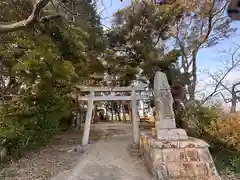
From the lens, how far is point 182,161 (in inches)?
155

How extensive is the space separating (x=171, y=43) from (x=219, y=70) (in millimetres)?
2747

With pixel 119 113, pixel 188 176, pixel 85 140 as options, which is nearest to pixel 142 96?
pixel 85 140

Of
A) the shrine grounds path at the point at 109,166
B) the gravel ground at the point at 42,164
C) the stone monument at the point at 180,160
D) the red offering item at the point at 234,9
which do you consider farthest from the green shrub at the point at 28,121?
the red offering item at the point at 234,9

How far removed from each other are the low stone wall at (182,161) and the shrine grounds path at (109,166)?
0.38m

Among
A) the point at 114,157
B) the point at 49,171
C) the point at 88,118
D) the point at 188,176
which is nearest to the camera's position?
the point at 188,176

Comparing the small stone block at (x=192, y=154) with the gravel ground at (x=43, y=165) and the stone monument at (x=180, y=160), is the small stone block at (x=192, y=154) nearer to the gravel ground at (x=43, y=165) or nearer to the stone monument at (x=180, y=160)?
the stone monument at (x=180, y=160)

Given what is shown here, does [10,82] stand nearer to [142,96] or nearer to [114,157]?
[114,157]

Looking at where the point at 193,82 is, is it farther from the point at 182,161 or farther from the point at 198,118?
the point at 182,161

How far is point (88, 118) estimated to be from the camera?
6691 millimetres

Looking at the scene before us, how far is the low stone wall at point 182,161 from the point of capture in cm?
386

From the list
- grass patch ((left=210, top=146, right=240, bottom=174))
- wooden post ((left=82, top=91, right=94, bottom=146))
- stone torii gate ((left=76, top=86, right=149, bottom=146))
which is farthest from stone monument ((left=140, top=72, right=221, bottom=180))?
wooden post ((left=82, top=91, right=94, bottom=146))

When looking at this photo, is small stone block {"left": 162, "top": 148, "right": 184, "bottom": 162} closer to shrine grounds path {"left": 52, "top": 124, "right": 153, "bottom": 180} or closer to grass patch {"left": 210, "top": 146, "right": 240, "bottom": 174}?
shrine grounds path {"left": 52, "top": 124, "right": 153, "bottom": 180}

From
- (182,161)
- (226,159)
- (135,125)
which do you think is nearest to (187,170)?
(182,161)

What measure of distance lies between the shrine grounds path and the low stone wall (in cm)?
38
